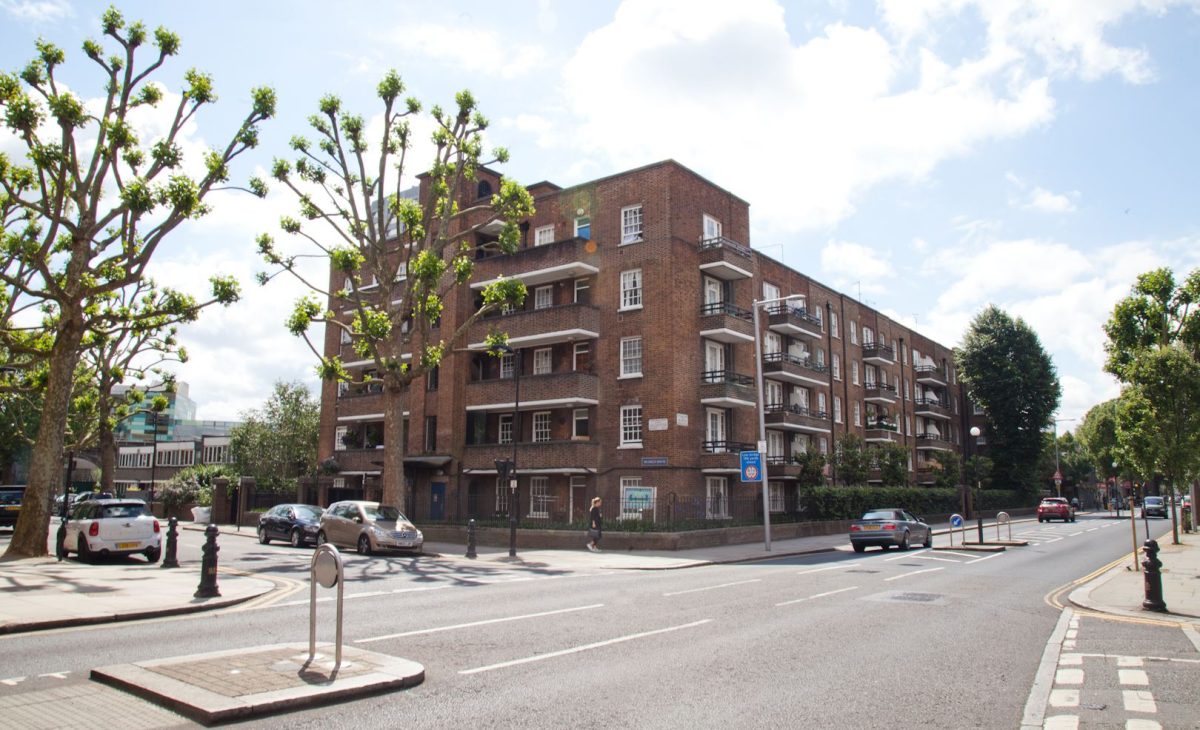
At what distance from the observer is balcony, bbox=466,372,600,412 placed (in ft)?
110

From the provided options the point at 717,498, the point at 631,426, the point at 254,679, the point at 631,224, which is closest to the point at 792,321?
the point at 631,224

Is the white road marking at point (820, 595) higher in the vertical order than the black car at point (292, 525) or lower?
lower

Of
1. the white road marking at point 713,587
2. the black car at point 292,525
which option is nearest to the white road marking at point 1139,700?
the white road marking at point 713,587

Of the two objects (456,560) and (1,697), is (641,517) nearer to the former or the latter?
(456,560)

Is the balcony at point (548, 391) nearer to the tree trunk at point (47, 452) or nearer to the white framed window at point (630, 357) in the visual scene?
the white framed window at point (630, 357)

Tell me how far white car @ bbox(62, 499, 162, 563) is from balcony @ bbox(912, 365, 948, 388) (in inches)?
2109

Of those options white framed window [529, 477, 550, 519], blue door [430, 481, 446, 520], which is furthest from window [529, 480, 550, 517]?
blue door [430, 481, 446, 520]

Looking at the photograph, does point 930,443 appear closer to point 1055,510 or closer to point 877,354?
point 1055,510

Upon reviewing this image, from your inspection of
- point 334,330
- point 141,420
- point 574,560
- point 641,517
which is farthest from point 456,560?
point 141,420

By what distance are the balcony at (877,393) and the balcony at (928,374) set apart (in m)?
9.57

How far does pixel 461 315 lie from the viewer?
125 feet

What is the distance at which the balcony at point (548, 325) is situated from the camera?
A: 34.3 m

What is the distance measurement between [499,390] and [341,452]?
10.3 m

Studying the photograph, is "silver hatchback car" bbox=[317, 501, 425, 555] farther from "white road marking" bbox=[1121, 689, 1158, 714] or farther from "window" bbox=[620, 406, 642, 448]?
"white road marking" bbox=[1121, 689, 1158, 714]
